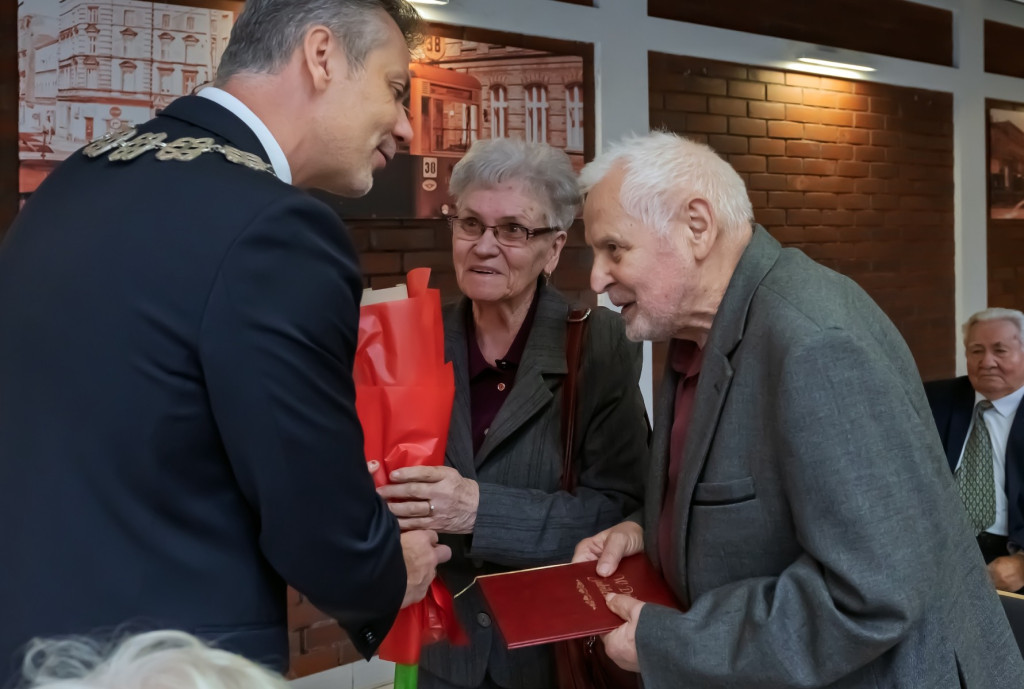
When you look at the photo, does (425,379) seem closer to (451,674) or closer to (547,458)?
(547,458)

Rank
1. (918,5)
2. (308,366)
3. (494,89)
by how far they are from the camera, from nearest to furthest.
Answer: (308,366) → (494,89) → (918,5)

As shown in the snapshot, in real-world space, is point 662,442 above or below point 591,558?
above

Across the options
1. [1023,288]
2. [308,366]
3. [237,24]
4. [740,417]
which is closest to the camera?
[308,366]

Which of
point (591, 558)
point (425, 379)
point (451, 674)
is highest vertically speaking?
point (425, 379)

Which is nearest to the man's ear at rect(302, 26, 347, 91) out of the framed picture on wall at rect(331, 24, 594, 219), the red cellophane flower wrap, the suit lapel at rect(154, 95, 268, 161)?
the suit lapel at rect(154, 95, 268, 161)

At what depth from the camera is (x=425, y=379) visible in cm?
173

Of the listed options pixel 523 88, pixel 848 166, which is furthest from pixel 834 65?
pixel 523 88

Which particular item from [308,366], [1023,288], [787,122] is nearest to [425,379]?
[308,366]

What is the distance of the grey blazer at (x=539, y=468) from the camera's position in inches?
78.9

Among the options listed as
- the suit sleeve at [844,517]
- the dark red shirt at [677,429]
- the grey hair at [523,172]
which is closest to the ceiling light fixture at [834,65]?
the grey hair at [523,172]

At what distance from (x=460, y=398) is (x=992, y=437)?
255cm

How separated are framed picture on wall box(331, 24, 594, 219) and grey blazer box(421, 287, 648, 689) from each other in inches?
86.1

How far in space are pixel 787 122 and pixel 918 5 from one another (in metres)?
1.70

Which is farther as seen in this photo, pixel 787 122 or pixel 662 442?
pixel 787 122
